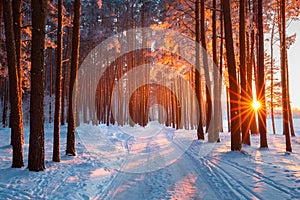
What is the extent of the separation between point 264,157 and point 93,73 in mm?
24859

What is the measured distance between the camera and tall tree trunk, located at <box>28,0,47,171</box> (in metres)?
7.39

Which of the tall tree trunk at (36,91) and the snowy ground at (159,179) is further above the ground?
the tall tree trunk at (36,91)

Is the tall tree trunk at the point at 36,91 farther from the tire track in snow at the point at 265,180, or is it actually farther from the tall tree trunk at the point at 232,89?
the tall tree trunk at the point at 232,89

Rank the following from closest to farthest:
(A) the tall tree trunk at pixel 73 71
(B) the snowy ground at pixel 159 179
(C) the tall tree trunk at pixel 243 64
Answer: (B) the snowy ground at pixel 159 179, (A) the tall tree trunk at pixel 73 71, (C) the tall tree trunk at pixel 243 64

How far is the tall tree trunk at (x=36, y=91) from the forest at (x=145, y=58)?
0.09 ft

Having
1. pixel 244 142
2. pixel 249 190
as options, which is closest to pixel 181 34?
pixel 244 142

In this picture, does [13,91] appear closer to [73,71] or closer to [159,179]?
[73,71]

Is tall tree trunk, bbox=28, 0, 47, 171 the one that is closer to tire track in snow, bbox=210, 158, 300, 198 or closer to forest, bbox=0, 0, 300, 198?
forest, bbox=0, 0, 300, 198

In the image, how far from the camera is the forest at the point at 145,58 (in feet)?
25.6

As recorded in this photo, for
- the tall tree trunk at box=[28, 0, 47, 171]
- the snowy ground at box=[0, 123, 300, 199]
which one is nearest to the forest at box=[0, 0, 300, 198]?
the tall tree trunk at box=[28, 0, 47, 171]

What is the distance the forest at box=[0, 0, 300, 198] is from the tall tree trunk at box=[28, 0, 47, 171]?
0.03 m

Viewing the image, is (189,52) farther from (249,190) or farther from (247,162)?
(249,190)

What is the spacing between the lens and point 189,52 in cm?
2147

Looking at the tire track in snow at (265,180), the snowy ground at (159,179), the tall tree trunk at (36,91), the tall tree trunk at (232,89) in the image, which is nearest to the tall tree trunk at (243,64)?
the tall tree trunk at (232,89)
